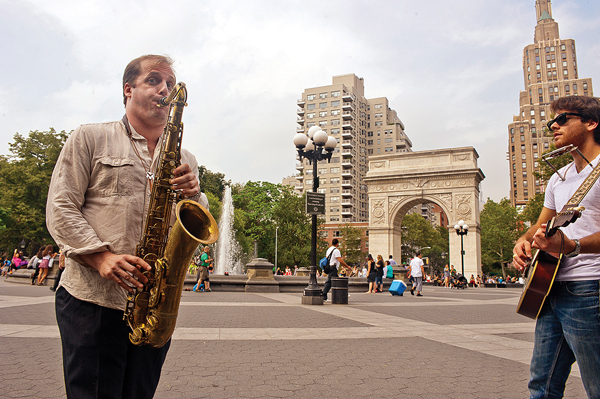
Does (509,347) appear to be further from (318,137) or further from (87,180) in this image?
(318,137)

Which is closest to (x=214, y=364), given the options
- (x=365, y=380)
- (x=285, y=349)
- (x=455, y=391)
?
(x=285, y=349)

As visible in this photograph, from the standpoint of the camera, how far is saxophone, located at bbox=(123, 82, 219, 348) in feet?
6.67

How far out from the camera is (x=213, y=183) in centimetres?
6228

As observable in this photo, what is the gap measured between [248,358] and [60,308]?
3.38 meters

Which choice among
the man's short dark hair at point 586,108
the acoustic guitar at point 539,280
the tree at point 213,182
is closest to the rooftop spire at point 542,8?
the tree at point 213,182

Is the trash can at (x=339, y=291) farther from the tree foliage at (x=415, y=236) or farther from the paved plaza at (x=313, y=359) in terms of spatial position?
the tree foliage at (x=415, y=236)

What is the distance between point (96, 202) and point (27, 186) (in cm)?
4234

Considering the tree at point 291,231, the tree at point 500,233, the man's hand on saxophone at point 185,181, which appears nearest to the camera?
the man's hand on saxophone at point 185,181

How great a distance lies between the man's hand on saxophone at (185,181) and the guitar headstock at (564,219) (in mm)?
1901

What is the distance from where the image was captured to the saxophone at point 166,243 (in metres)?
2.03

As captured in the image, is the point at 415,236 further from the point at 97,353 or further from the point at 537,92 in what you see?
the point at 97,353

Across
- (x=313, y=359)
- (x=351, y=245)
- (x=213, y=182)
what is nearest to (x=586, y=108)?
(x=313, y=359)

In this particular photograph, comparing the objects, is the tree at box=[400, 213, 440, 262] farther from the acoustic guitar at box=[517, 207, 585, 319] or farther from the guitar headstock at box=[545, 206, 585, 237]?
the guitar headstock at box=[545, 206, 585, 237]

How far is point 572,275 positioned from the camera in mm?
2420
